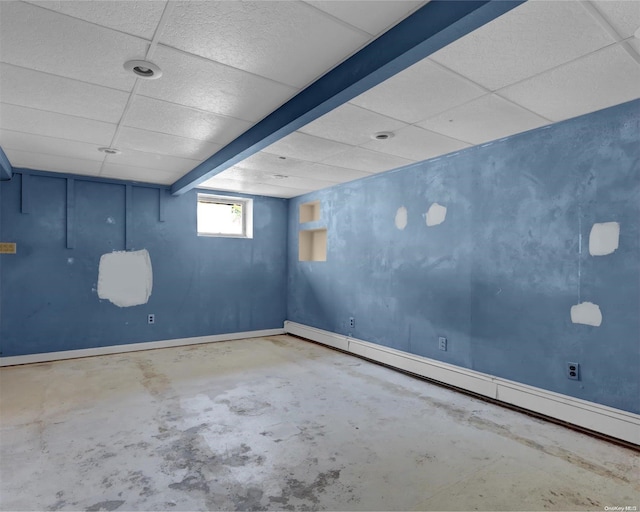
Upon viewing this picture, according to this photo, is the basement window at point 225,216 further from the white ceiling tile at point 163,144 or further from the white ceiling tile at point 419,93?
the white ceiling tile at point 419,93

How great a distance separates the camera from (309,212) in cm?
638

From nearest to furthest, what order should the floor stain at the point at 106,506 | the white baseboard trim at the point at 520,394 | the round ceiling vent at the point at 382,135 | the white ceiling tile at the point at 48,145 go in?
1. the floor stain at the point at 106,506
2. the white baseboard trim at the point at 520,394
3. the round ceiling vent at the point at 382,135
4. the white ceiling tile at the point at 48,145

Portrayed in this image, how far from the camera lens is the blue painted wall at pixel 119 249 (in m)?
4.47

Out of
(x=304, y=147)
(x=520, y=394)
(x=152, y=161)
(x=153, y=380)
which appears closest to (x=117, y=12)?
(x=304, y=147)

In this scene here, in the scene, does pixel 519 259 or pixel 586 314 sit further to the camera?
pixel 519 259

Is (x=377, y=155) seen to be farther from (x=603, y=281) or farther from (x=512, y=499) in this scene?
(x=512, y=499)

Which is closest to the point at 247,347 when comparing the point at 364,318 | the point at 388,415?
the point at 364,318

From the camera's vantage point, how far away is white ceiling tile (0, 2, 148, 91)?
173 centimetres

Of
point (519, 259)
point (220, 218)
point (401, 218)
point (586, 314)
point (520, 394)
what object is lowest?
point (520, 394)

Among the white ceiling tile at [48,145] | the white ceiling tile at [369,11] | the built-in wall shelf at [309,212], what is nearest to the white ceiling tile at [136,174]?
the white ceiling tile at [48,145]

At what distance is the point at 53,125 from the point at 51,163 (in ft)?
4.85

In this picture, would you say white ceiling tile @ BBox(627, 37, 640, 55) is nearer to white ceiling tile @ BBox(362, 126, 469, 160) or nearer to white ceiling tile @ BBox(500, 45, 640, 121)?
white ceiling tile @ BBox(500, 45, 640, 121)

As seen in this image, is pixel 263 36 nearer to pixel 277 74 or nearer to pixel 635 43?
pixel 277 74

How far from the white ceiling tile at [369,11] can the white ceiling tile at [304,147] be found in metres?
1.48
